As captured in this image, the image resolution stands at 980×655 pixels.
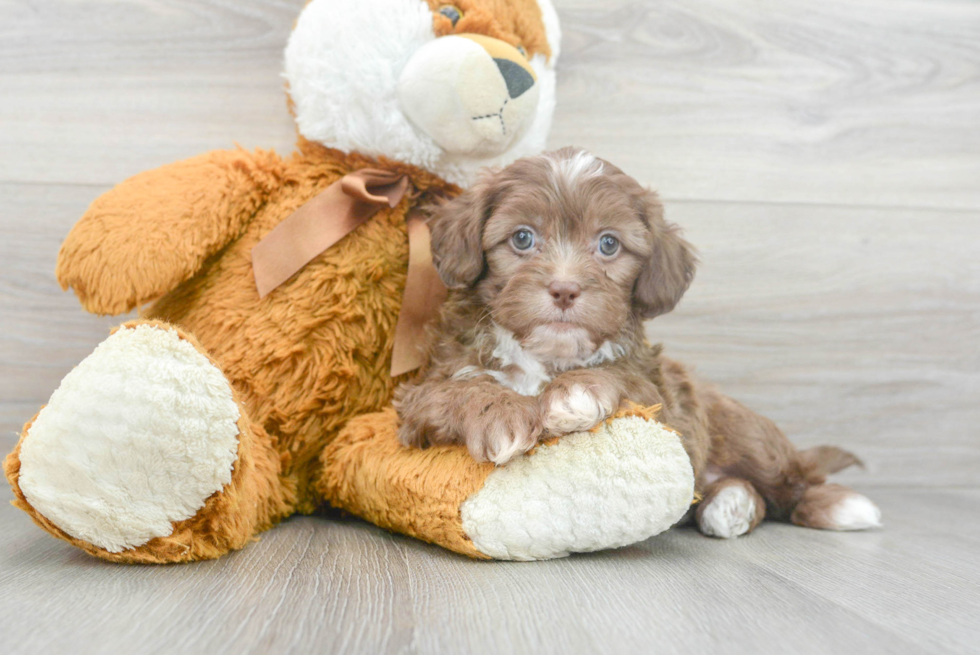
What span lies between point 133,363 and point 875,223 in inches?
86.3

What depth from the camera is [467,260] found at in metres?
1.50

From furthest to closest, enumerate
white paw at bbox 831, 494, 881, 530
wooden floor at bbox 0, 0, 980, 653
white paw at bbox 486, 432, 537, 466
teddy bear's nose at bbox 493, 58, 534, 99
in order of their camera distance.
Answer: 1. white paw at bbox 831, 494, 881, 530
2. teddy bear's nose at bbox 493, 58, 534, 99
3. white paw at bbox 486, 432, 537, 466
4. wooden floor at bbox 0, 0, 980, 653

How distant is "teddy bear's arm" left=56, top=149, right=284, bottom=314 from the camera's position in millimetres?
1515

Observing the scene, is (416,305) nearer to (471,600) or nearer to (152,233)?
(152,233)

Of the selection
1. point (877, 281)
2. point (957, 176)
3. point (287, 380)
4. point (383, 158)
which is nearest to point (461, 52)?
point (383, 158)

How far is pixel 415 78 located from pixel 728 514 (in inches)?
46.5

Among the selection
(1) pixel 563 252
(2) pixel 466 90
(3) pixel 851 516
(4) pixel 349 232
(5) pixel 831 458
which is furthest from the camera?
(5) pixel 831 458

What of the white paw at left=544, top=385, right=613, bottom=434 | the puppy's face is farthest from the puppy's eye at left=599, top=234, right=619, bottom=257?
the white paw at left=544, top=385, right=613, bottom=434

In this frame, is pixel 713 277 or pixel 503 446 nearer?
pixel 503 446

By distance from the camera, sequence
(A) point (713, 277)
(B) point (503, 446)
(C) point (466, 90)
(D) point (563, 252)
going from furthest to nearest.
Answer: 1. (A) point (713, 277)
2. (C) point (466, 90)
3. (D) point (563, 252)
4. (B) point (503, 446)

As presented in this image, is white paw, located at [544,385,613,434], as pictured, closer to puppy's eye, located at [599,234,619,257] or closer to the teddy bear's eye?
puppy's eye, located at [599,234,619,257]

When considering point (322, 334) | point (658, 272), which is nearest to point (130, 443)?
point (322, 334)

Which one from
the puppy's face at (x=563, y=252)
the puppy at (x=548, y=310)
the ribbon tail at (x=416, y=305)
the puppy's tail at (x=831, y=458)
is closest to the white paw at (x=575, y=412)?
the puppy at (x=548, y=310)

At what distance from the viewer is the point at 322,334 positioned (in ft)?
5.35
